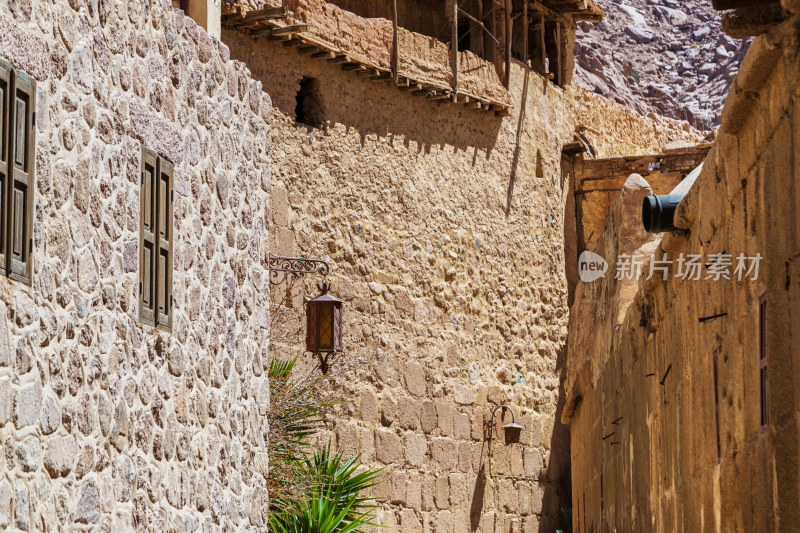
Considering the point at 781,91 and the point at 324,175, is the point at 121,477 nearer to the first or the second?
the point at 781,91

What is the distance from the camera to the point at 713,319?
6156 millimetres

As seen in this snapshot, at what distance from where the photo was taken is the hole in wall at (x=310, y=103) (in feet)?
52.2

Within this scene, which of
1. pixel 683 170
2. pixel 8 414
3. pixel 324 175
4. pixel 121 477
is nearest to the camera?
pixel 8 414

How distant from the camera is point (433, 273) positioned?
56.9 ft

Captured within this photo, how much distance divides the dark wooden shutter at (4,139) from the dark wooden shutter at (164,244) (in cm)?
159

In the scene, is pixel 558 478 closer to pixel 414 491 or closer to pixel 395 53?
pixel 414 491

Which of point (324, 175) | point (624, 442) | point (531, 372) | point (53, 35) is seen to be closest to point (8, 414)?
point (53, 35)

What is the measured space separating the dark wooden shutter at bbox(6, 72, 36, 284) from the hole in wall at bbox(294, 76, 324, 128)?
33.8 feet

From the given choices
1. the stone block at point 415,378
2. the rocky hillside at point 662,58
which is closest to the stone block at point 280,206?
the stone block at point 415,378

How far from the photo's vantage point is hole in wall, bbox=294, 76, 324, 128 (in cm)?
1591

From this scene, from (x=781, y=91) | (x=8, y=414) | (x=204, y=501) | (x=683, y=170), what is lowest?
(x=204, y=501)

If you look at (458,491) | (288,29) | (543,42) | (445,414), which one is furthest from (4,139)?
(543,42)

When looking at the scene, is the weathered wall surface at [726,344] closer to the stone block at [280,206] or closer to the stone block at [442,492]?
the stone block at [280,206]

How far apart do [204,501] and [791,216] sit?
4.19 meters
